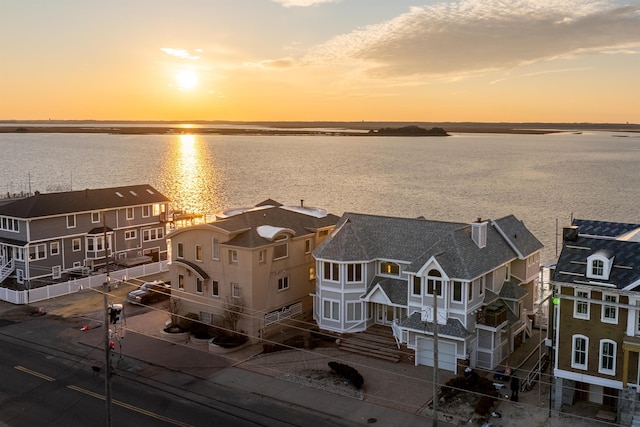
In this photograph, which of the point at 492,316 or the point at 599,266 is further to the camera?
the point at 492,316

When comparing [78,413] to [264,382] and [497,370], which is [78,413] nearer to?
[264,382]

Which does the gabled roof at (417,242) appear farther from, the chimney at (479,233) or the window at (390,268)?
the window at (390,268)

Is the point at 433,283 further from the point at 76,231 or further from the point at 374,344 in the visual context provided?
the point at 76,231

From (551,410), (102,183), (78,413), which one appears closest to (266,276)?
(78,413)

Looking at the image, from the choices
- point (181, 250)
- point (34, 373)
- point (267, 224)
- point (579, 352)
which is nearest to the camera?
point (579, 352)

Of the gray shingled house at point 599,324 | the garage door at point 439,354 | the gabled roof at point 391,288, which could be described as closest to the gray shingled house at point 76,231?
the gabled roof at point 391,288

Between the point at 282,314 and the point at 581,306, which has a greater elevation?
the point at 581,306

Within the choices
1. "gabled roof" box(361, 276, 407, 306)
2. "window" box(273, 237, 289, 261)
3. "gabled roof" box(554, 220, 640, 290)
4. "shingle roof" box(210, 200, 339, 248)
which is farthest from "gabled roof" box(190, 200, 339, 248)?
"gabled roof" box(554, 220, 640, 290)

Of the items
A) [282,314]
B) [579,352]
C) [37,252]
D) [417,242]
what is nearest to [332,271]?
[282,314]
